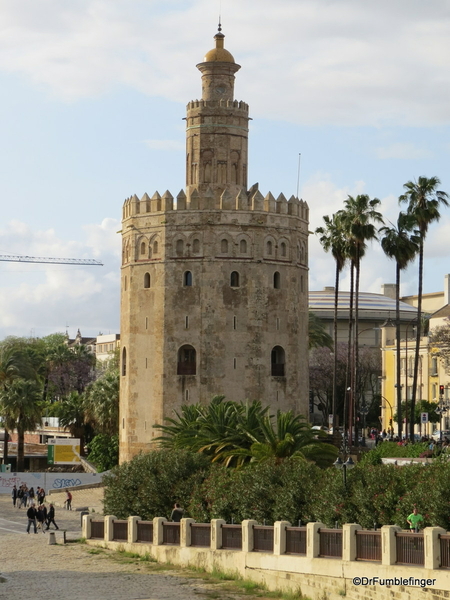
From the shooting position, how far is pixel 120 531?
40.1 meters

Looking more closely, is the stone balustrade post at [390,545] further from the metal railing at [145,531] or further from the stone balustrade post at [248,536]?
the metal railing at [145,531]

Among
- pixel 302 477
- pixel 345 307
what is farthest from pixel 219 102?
pixel 345 307

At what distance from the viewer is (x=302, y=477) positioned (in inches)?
1439

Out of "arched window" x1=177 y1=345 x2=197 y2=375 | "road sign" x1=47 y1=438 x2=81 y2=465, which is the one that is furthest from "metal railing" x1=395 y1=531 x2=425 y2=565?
"road sign" x1=47 y1=438 x2=81 y2=465

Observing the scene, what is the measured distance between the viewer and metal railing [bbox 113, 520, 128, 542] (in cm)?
3988

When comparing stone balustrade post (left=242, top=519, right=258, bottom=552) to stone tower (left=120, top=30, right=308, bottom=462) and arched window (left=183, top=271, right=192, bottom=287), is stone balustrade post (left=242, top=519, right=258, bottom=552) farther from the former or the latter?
arched window (left=183, top=271, right=192, bottom=287)

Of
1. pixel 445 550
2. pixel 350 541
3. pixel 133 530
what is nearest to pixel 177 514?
pixel 133 530

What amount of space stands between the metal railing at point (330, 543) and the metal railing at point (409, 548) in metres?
2.36

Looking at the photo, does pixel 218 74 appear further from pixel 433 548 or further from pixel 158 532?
pixel 433 548

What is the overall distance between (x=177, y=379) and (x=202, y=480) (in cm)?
1870

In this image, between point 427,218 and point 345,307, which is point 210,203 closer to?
point 427,218

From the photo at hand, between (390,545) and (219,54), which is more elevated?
(219,54)

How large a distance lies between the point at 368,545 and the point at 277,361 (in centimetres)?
3261

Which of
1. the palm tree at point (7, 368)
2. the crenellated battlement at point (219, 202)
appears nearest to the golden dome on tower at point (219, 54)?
the crenellated battlement at point (219, 202)
